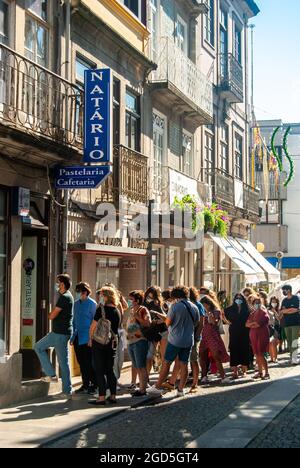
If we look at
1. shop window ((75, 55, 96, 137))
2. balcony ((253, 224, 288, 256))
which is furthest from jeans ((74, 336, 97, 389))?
balcony ((253, 224, 288, 256))

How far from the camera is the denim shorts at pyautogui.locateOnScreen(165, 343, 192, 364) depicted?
12164 mm

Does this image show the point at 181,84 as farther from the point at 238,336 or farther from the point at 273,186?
the point at 273,186

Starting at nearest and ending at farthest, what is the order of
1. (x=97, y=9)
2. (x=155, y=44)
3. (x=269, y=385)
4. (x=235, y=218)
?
(x=269, y=385)
(x=97, y=9)
(x=155, y=44)
(x=235, y=218)

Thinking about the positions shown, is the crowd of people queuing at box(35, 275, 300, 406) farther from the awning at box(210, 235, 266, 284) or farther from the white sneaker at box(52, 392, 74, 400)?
the awning at box(210, 235, 266, 284)

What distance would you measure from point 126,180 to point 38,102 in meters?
3.80

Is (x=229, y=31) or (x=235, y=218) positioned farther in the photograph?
(x=229, y=31)

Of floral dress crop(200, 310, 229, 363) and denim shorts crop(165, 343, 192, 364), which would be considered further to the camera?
floral dress crop(200, 310, 229, 363)

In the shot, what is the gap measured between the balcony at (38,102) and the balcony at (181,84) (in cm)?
566

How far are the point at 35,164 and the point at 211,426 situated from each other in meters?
5.52

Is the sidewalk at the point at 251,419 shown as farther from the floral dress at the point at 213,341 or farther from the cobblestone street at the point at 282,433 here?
the floral dress at the point at 213,341

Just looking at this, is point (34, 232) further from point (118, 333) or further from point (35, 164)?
point (118, 333)

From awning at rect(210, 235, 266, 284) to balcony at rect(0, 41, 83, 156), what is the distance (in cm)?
921

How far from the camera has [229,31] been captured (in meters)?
27.2
